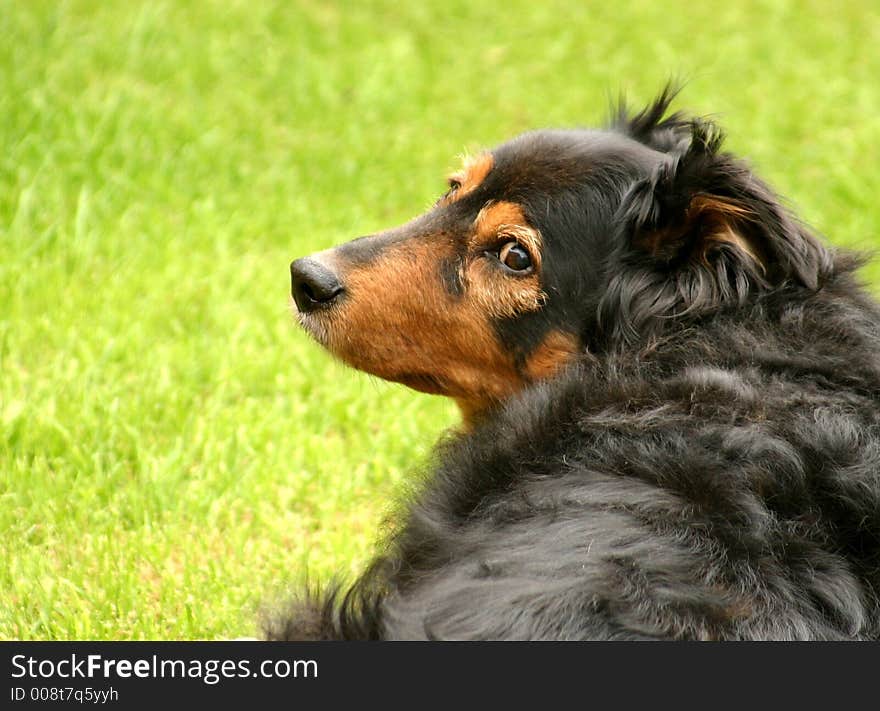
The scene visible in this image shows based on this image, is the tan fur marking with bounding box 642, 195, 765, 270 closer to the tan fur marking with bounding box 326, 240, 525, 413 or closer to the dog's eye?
the dog's eye

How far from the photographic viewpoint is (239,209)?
8125 millimetres

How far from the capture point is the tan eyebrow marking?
4543 mm

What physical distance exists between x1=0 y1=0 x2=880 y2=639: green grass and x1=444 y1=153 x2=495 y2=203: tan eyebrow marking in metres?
1.20

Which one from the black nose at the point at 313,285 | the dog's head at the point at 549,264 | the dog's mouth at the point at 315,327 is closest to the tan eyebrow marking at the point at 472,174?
the dog's head at the point at 549,264

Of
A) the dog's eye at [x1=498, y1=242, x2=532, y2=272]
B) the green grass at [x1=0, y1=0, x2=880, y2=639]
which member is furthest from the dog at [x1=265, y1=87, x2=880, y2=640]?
the green grass at [x1=0, y1=0, x2=880, y2=639]

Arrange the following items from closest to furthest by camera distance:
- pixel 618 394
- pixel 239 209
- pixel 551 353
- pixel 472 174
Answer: pixel 618 394 → pixel 551 353 → pixel 472 174 → pixel 239 209

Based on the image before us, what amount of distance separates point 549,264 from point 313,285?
2.87 ft

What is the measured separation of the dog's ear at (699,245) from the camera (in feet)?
12.9

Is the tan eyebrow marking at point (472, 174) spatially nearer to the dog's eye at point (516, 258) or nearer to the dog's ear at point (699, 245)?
the dog's eye at point (516, 258)

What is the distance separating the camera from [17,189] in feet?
24.1

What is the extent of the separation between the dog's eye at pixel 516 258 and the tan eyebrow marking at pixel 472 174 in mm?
359

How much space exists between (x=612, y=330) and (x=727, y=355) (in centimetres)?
48

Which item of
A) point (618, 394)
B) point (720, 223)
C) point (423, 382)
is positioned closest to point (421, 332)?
point (423, 382)

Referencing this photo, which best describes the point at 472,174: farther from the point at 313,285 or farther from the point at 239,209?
the point at 239,209
